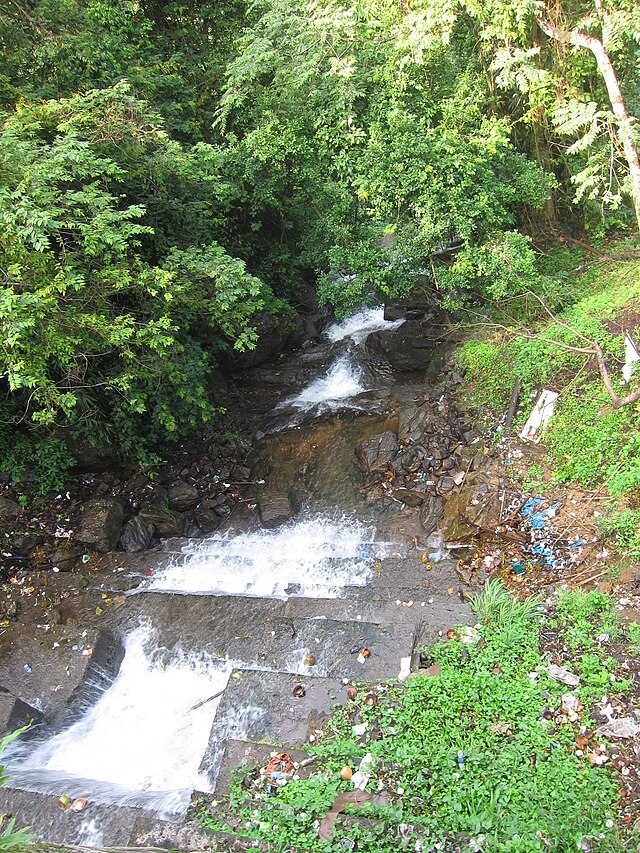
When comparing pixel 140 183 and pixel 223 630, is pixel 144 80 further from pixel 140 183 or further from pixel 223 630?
pixel 223 630

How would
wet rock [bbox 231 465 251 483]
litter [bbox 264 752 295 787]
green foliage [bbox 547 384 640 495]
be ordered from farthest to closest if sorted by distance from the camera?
1. wet rock [bbox 231 465 251 483]
2. green foliage [bbox 547 384 640 495]
3. litter [bbox 264 752 295 787]

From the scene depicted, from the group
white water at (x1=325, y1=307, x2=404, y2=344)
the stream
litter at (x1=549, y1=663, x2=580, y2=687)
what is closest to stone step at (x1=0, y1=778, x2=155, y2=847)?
the stream

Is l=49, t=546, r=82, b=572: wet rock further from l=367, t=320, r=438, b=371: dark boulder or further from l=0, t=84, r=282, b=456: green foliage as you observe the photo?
l=367, t=320, r=438, b=371: dark boulder

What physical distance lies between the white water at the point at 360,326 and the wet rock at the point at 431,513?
3979 mm

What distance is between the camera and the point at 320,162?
7223mm

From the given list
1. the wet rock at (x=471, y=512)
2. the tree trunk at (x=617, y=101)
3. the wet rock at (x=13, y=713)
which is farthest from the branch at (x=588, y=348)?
the wet rock at (x=13, y=713)

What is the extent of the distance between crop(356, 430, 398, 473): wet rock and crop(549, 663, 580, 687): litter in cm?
338

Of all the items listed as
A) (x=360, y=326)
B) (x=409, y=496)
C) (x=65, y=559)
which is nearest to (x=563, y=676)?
(x=409, y=496)

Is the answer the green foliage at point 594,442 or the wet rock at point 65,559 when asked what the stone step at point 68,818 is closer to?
the wet rock at point 65,559

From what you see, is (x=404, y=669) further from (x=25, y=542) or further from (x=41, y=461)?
(x=41, y=461)

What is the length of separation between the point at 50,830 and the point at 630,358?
6842mm

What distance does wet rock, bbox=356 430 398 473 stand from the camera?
7.27m

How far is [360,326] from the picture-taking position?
33.3ft

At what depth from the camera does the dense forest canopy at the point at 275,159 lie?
5555mm
